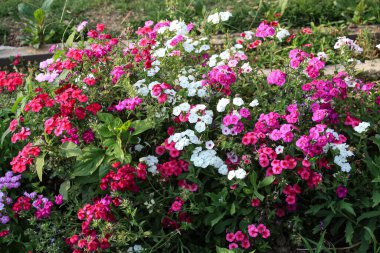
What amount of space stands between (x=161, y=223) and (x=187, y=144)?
0.50 meters

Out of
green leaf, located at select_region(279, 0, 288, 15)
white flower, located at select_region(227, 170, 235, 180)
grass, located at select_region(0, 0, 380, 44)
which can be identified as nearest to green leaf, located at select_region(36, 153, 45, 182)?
white flower, located at select_region(227, 170, 235, 180)

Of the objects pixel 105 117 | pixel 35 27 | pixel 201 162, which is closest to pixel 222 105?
pixel 201 162

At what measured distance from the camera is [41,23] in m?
5.64

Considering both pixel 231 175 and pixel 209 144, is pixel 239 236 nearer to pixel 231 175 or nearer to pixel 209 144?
pixel 231 175

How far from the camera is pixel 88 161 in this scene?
11.3 ft

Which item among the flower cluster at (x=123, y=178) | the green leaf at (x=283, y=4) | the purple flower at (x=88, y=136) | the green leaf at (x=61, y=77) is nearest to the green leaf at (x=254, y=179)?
the flower cluster at (x=123, y=178)

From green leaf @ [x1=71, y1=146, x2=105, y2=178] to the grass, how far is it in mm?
2337

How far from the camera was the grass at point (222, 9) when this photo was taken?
577cm

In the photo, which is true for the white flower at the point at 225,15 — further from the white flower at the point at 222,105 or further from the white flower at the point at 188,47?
the white flower at the point at 222,105

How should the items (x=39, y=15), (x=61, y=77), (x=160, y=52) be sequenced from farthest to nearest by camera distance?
(x=39, y=15)
(x=160, y=52)
(x=61, y=77)

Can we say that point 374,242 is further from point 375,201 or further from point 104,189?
point 104,189

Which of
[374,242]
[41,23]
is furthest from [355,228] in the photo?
[41,23]

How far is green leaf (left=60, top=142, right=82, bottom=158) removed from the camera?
11.1 feet

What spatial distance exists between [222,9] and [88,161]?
319 centimetres
